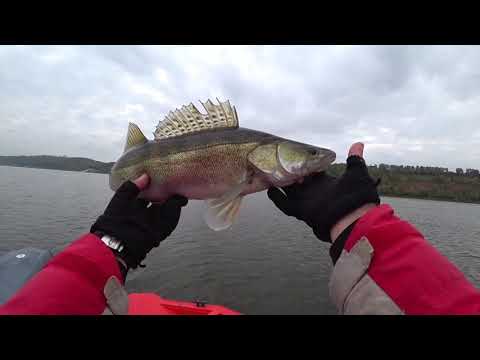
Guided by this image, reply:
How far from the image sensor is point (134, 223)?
9.48 ft

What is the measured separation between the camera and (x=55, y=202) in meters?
24.2

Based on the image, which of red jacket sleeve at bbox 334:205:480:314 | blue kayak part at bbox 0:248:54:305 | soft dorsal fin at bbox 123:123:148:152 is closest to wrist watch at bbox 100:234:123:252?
red jacket sleeve at bbox 334:205:480:314

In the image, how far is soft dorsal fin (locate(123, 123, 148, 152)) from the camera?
4.46 m

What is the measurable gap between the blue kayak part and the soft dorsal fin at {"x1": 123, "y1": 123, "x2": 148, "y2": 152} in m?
3.84

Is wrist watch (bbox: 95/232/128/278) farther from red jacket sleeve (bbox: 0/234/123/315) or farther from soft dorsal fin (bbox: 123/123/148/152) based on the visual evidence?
soft dorsal fin (bbox: 123/123/148/152)

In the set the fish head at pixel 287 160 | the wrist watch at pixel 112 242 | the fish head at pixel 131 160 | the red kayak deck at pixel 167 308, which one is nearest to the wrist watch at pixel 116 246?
the wrist watch at pixel 112 242

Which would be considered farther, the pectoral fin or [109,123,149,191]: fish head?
[109,123,149,191]: fish head

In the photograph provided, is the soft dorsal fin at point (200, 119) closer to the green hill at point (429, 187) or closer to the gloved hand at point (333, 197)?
the gloved hand at point (333, 197)

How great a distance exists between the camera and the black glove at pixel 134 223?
2617mm

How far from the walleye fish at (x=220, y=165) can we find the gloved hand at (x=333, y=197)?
425 millimetres

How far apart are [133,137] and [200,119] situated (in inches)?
48.8
